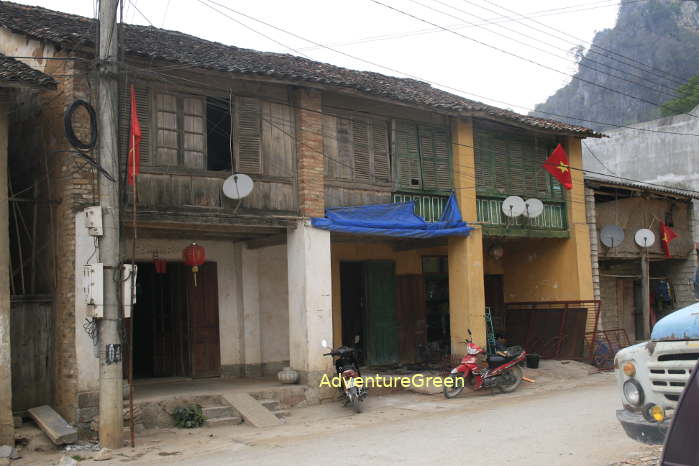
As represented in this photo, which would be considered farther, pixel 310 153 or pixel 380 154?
pixel 380 154

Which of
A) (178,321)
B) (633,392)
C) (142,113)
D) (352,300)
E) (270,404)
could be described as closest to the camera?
(633,392)

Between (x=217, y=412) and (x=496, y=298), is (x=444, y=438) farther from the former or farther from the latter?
(x=496, y=298)

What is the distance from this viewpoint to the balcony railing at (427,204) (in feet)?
50.4

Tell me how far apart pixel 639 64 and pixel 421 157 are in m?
44.4

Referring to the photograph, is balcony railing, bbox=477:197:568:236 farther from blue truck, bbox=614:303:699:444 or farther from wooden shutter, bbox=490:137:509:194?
blue truck, bbox=614:303:699:444

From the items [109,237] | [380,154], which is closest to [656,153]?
[380,154]

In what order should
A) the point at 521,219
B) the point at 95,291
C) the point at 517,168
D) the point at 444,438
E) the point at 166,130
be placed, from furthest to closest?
the point at 517,168 < the point at 521,219 < the point at 166,130 < the point at 95,291 < the point at 444,438

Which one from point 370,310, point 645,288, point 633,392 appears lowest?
point 633,392

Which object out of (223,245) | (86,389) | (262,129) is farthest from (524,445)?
(223,245)

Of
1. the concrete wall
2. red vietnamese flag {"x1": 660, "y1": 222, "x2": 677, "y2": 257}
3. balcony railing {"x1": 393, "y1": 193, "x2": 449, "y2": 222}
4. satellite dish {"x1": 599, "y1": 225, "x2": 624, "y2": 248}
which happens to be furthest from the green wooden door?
the concrete wall

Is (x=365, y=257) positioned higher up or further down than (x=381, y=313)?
higher up

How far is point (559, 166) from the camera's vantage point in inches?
720

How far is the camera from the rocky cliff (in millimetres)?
52219

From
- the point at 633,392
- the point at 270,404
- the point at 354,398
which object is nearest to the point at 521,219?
the point at 354,398
